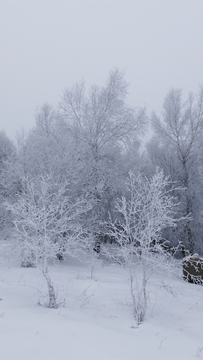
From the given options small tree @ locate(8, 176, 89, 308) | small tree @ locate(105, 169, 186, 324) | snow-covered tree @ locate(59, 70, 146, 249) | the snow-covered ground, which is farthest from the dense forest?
small tree @ locate(105, 169, 186, 324)

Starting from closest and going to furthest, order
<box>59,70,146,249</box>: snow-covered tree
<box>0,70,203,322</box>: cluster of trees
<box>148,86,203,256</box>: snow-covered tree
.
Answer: <box>0,70,203,322</box>: cluster of trees → <box>59,70,146,249</box>: snow-covered tree → <box>148,86,203,256</box>: snow-covered tree

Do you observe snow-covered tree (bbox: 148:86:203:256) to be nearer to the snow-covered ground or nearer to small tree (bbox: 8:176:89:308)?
small tree (bbox: 8:176:89:308)

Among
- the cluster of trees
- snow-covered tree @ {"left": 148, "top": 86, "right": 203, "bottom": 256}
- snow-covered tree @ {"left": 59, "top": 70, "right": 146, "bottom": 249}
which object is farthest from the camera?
snow-covered tree @ {"left": 148, "top": 86, "right": 203, "bottom": 256}

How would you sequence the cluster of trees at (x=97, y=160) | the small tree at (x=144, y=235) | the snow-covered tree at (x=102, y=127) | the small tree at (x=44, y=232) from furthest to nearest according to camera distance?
the snow-covered tree at (x=102, y=127) → the cluster of trees at (x=97, y=160) → the small tree at (x=144, y=235) → the small tree at (x=44, y=232)

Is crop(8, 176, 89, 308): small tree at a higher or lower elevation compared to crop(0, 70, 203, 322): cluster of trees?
lower

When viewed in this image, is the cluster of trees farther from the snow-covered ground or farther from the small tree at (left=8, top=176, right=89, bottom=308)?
the snow-covered ground

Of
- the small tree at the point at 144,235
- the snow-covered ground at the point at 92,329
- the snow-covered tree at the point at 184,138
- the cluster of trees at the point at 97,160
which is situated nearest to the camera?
the snow-covered ground at the point at 92,329

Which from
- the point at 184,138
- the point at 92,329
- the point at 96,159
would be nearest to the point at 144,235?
the point at 92,329

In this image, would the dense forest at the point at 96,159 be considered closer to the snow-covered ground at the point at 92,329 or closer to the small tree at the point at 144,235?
the snow-covered ground at the point at 92,329

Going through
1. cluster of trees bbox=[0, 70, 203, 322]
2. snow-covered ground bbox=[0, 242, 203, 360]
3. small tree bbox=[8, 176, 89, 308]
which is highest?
cluster of trees bbox=[0, 70, 203, 322]

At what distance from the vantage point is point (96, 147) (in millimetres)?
14500

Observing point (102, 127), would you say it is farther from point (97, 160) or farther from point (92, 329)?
point (92, 329)

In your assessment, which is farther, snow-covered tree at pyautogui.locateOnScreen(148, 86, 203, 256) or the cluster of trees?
snow-covered tree at pyautogui.locateOnScreen(148, 86, 203, 256)

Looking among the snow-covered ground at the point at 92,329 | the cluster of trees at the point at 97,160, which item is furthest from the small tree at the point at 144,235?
the cluster of trees at the point at 97,160
